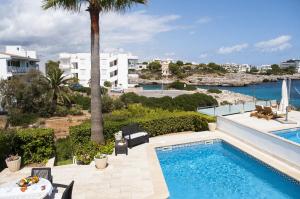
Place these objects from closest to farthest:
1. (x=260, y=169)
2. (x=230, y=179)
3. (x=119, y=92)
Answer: (x=230, y=179) < (x=260, y=169) < (x=119, y=92)

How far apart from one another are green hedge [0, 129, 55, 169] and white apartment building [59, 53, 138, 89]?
5215cm

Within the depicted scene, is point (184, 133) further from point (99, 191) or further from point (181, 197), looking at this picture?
point (99, 191)

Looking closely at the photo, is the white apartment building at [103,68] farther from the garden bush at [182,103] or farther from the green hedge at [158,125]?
the green hedge at [158,125]

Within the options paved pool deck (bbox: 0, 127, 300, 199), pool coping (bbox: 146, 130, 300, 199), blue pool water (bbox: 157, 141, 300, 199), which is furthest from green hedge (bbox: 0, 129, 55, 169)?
blue pool water (bbox: 157, 141, 300, 199)

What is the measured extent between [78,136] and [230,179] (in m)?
7.30

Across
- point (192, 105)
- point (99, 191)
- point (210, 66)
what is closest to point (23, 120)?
point (192, 105)

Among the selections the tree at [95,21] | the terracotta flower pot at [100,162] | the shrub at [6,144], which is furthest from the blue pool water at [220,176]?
the shrub at [6,144]

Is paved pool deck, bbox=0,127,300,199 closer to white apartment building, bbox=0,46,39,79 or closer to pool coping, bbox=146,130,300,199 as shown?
pool coping, bbox=146,130,300,199

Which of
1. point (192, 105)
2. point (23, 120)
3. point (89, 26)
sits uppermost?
point (89, 26)

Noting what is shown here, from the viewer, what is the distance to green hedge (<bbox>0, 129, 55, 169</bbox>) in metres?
11.5

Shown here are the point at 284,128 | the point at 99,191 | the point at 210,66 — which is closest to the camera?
the point at 99,191

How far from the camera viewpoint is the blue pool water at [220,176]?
10.1 m

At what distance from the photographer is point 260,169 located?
477 inches

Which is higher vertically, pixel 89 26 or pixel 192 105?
pixel 89 26
